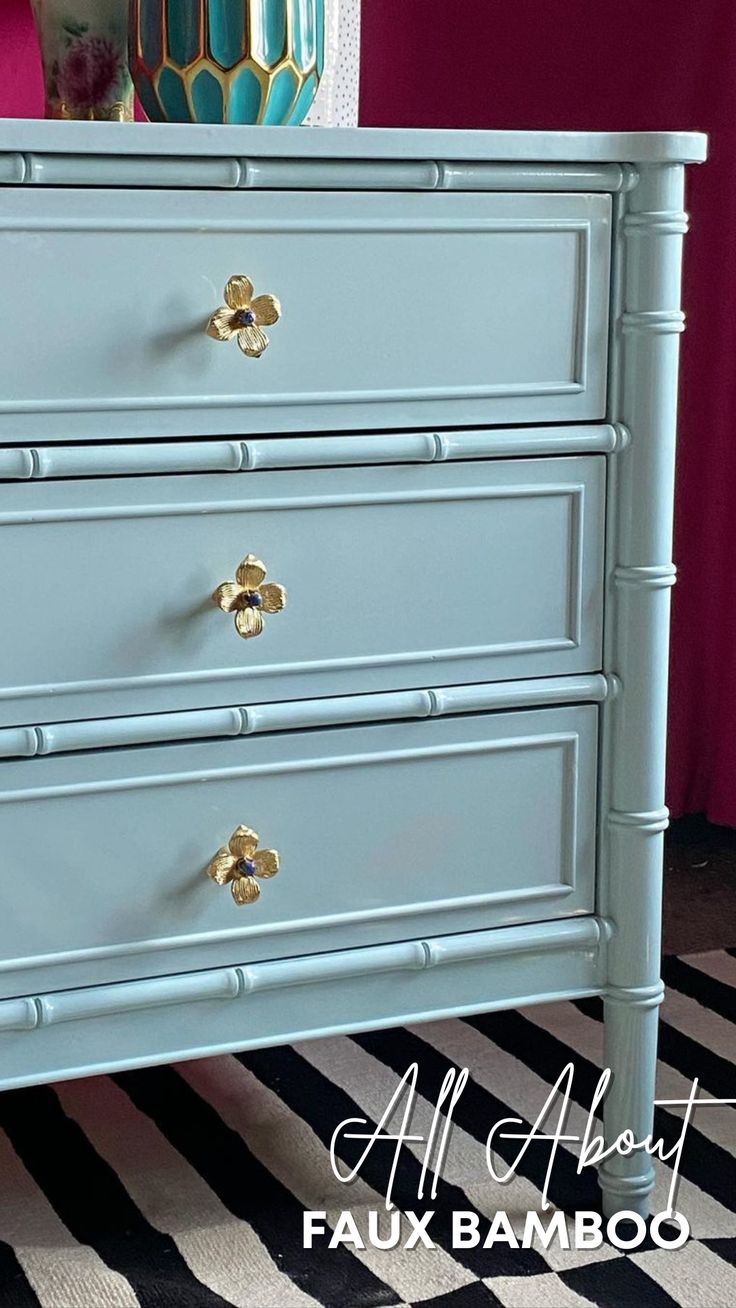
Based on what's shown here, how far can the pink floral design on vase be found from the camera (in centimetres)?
124

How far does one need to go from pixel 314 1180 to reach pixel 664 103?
4.25 ft

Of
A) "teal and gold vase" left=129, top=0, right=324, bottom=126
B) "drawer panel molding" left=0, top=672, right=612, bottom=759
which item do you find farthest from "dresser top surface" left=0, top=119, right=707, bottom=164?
"drawer panel molding" left=0, top=672, right=612, bottom=759

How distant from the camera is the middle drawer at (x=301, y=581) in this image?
1.08 meters

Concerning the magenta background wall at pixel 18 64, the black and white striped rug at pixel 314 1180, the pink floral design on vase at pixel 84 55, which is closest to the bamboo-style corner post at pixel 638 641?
the black and white striped rug at pixel 314 1180

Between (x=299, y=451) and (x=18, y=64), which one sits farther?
(x=18, y=64)

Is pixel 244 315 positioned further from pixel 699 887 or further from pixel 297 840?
pixel 699 887

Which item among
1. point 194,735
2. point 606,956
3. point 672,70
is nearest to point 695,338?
point 672,70

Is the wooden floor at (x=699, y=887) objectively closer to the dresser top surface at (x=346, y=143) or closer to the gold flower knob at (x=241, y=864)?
the gold flower knob at (x=241, y=864)

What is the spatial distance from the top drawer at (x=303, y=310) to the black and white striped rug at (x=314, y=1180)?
2.06ft

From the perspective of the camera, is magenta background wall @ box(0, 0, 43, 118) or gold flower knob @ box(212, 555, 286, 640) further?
magenta background wall @ box(0, 0, 43, 118)

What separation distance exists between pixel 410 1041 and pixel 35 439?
80 centimetres

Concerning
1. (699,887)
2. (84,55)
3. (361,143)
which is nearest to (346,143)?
(361,143)

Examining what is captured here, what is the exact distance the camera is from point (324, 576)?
45.1 inches

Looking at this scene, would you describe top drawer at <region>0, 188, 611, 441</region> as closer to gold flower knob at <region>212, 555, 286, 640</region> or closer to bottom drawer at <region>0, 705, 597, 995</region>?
gold flower knob at <region>212, 555, 286, 640</region>
